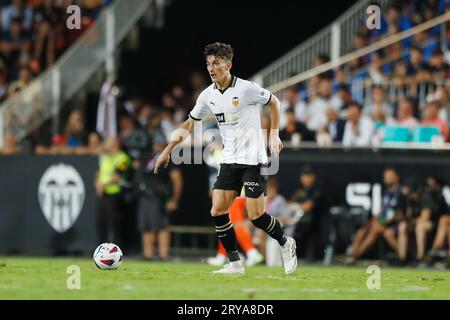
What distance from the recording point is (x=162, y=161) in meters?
13.4

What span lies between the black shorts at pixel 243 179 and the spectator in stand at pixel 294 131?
7.90 meters

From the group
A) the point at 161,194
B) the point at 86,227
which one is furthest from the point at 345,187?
the point at 86,227

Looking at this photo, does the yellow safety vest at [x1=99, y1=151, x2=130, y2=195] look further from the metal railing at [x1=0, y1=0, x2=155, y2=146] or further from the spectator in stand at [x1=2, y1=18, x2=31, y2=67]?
the spectator in stand at [x1=2, y1=18, x2=31, y2=67]

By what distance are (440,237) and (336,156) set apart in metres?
2.44

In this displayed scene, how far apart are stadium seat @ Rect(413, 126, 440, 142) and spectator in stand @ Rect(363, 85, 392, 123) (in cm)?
92

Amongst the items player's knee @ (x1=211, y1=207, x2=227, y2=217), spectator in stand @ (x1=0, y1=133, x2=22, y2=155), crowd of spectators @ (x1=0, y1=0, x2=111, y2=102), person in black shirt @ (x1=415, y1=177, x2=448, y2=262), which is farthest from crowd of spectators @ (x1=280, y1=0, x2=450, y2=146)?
player's knee @ (x1=211, y1=207, x2=227, y2=217)

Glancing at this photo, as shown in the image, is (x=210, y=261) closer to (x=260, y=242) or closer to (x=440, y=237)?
(x=260, y=242)

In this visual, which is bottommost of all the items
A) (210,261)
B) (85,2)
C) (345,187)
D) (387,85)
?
(210,261)

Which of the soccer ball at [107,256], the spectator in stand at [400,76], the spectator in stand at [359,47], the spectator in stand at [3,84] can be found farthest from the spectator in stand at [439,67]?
the spectator in stand at [3,84]

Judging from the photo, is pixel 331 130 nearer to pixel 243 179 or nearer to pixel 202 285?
pixel 243 179

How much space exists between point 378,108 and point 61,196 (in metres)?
6.14

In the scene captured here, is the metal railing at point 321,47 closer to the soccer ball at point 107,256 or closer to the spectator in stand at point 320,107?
the spectator in stand at point 320,107
